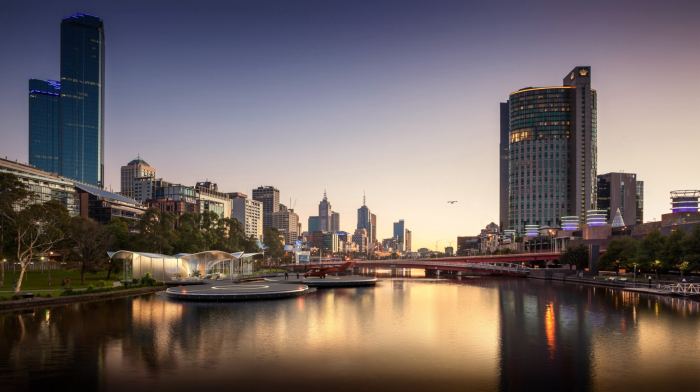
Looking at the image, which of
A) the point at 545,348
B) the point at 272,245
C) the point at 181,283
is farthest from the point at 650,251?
the point at 272,245

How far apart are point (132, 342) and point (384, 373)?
1617 cm

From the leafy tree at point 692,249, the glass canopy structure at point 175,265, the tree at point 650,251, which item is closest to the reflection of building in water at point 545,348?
the leafy tree at point 692,249

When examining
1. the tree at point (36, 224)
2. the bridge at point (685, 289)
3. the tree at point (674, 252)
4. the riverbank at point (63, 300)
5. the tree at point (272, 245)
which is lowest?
the tree at point (272, 245)

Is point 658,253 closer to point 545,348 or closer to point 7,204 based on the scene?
point 545,348

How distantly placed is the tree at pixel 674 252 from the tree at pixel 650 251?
2.25m

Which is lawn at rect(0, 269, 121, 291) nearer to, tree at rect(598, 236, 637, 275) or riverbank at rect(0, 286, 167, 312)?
riverbank at rect(0, 286, 167, 312)

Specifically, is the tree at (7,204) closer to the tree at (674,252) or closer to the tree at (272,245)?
the tree at (674,252)

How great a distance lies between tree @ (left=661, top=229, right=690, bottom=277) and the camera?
2977 inches

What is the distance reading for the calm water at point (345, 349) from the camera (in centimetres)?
2155

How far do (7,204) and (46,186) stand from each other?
379 feet

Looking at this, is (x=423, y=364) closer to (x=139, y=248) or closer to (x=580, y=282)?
(x=139, y=248)

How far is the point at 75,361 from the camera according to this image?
24.6 m

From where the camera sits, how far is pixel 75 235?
71.3 meters

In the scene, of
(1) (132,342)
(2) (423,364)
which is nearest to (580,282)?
(2) (423,364)
